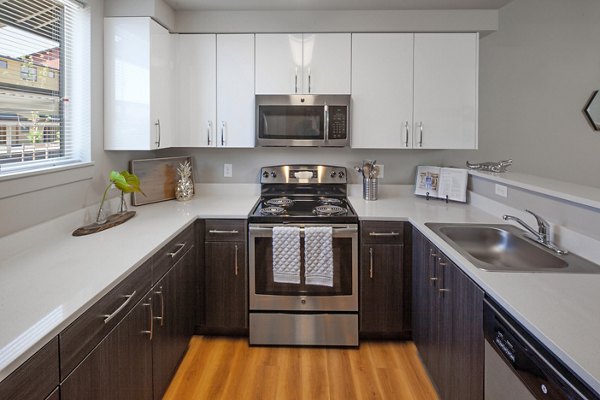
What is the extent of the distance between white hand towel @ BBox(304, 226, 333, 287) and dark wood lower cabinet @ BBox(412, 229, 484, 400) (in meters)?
0.51

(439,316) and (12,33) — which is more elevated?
(12,33)

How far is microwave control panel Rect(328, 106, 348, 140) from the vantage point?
306cm

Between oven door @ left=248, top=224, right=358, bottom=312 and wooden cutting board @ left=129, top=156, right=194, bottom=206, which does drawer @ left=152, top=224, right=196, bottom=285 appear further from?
wooden cutting board @ left=129, top=156, right=194, bottom=206

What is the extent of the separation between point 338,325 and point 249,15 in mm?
2162

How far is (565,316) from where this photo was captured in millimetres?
1237

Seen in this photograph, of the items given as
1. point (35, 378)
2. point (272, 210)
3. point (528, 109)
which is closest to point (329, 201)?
point (272, 210)

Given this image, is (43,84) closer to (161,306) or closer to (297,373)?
(161,306)

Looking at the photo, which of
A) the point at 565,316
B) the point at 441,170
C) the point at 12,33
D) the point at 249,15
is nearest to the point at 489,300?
the point at 565,316

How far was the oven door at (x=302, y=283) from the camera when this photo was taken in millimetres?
2750

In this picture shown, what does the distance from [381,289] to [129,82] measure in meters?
2.00

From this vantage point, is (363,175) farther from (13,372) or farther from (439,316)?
(13,372)

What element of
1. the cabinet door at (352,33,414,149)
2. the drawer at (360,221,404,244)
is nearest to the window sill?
the drawer at (360,221,404,244)

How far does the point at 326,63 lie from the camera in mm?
3061

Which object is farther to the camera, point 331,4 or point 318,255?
point 331,4
